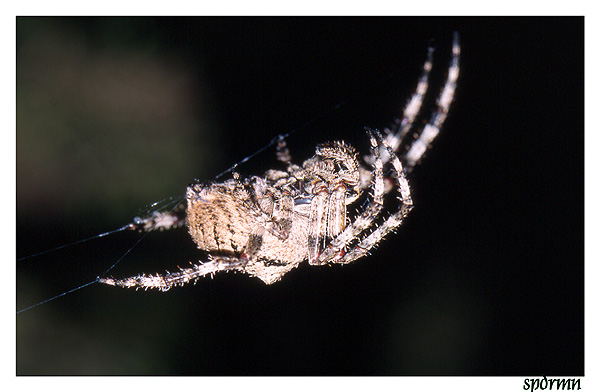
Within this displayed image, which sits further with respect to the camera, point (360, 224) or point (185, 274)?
point (360, 224)

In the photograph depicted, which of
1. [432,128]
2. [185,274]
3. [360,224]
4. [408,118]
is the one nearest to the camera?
[185,274]

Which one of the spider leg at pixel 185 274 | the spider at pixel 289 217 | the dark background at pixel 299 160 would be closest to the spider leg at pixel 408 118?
the dark background at pixel 299 160

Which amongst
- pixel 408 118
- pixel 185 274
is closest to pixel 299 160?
pixel 408 118

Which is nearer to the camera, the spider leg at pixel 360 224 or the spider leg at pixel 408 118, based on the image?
the spider leg at pixel 360 224

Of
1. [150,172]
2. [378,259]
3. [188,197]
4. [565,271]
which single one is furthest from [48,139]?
[565,271]

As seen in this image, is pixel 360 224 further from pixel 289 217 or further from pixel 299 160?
pixel 299 160

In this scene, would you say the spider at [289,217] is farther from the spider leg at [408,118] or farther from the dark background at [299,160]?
the dark background at [299,160]
